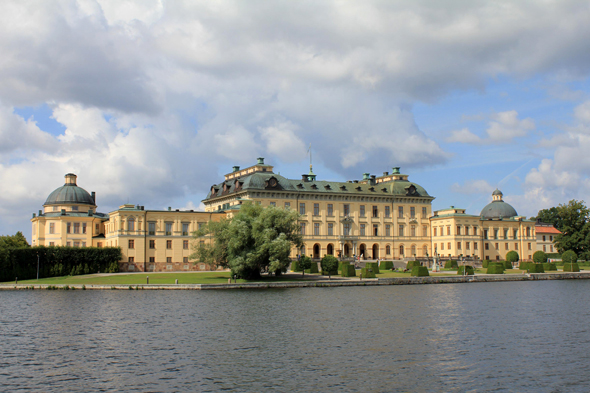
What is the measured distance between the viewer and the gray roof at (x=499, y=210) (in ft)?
401

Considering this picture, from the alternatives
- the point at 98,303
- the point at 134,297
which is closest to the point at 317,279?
the point at 134,297

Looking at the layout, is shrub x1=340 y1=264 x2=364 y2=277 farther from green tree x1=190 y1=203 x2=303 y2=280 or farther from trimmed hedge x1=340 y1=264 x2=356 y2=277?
green tree x1=190 y1=203 x2=303 y2=280

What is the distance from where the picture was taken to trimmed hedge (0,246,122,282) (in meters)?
69.9

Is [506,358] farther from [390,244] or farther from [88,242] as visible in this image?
[390,244]

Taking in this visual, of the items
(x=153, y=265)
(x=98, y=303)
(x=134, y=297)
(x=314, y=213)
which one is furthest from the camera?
(x=314, y=213)

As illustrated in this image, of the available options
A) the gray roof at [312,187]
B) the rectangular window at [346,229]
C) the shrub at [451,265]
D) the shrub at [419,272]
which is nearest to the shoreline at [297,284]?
the shrub at [419,272]

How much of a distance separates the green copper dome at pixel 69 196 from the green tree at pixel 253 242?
34379 millimetres

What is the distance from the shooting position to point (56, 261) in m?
75.0

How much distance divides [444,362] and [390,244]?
273 ft

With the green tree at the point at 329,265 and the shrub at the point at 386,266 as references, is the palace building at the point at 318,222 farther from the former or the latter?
the green tree at the point at 329,265

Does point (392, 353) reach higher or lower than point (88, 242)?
lower

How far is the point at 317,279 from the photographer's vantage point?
221 feet

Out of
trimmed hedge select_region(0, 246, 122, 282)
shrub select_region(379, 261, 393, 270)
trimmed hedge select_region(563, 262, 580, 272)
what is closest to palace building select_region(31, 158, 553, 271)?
trimmed hedge select_region(0, 246, 122, 282)

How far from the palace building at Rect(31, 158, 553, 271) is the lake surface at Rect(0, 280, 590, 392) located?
1320 inches
